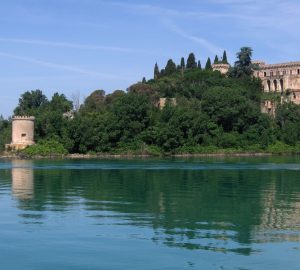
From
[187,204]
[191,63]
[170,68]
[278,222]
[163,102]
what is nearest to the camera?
[278,222]

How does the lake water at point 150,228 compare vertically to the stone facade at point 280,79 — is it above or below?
below

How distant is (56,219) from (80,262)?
5.88 metres

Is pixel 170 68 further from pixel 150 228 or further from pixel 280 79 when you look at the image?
pixel 150 228

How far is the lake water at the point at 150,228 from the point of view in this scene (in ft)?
45.4

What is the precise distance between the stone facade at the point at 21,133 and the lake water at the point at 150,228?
51.2 meters

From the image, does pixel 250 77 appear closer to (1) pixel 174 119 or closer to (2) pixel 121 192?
(1) pixel 174 119

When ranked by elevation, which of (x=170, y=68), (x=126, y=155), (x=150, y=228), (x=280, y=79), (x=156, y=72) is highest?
(x=170, y=68)

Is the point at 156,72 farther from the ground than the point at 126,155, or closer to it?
farther from the ground

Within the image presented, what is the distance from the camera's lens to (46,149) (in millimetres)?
81062

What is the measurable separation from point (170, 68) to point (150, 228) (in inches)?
3932

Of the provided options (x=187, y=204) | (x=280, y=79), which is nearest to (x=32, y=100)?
(x=280, y=79)

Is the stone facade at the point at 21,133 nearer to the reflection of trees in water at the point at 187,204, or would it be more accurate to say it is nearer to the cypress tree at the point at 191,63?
the cypress tree at the point at 191,63

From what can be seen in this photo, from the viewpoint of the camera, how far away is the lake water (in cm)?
1384

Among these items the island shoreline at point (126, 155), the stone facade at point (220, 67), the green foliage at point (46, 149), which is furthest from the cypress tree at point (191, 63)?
the green foliage at point (46, 149)
